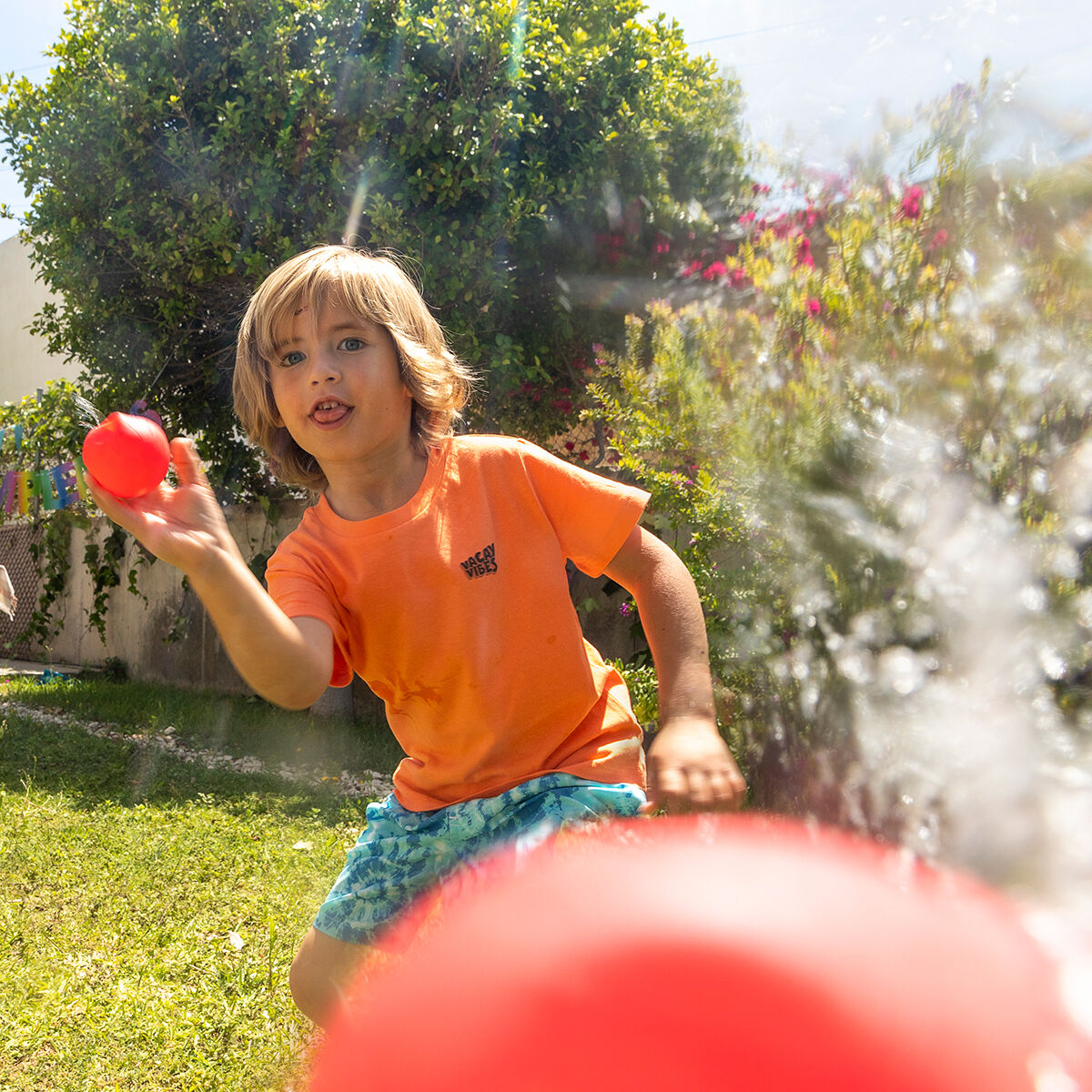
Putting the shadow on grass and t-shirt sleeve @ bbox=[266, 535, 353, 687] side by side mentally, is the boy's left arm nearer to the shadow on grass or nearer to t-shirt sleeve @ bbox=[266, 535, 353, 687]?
t-shirt sleeve @ bbox=[266, 535, 353, 687]

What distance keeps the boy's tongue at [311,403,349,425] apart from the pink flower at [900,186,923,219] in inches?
42.8

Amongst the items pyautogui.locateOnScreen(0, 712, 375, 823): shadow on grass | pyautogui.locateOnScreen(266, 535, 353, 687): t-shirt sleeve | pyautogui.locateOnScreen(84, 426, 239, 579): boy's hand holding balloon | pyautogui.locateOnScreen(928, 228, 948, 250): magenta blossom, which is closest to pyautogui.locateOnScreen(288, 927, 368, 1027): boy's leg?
pyautogui.locateOnScreen(266, 535, 353, 687): t-shirt sleeve

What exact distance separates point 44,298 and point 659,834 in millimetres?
17150

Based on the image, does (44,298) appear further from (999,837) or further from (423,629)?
(999,837)

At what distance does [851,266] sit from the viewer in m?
1.68

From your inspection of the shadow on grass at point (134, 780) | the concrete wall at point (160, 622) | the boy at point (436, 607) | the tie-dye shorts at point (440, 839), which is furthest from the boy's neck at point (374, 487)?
the concrete wall at point (160, 622)

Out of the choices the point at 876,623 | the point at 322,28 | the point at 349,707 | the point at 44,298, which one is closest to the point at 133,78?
the point at 322,28

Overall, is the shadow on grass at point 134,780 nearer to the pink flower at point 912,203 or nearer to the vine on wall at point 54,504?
the vine on wall at point 54,504

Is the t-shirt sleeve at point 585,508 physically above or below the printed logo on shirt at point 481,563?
above

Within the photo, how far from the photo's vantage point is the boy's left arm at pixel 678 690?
1.50 m

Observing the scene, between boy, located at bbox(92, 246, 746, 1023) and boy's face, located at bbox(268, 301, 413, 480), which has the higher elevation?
boy's face, located at bbox(268, 301, 413, 480)

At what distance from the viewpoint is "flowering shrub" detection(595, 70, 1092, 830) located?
1036mm

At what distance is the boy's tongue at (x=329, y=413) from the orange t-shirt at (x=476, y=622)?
206 mm

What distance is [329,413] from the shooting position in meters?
2.04
